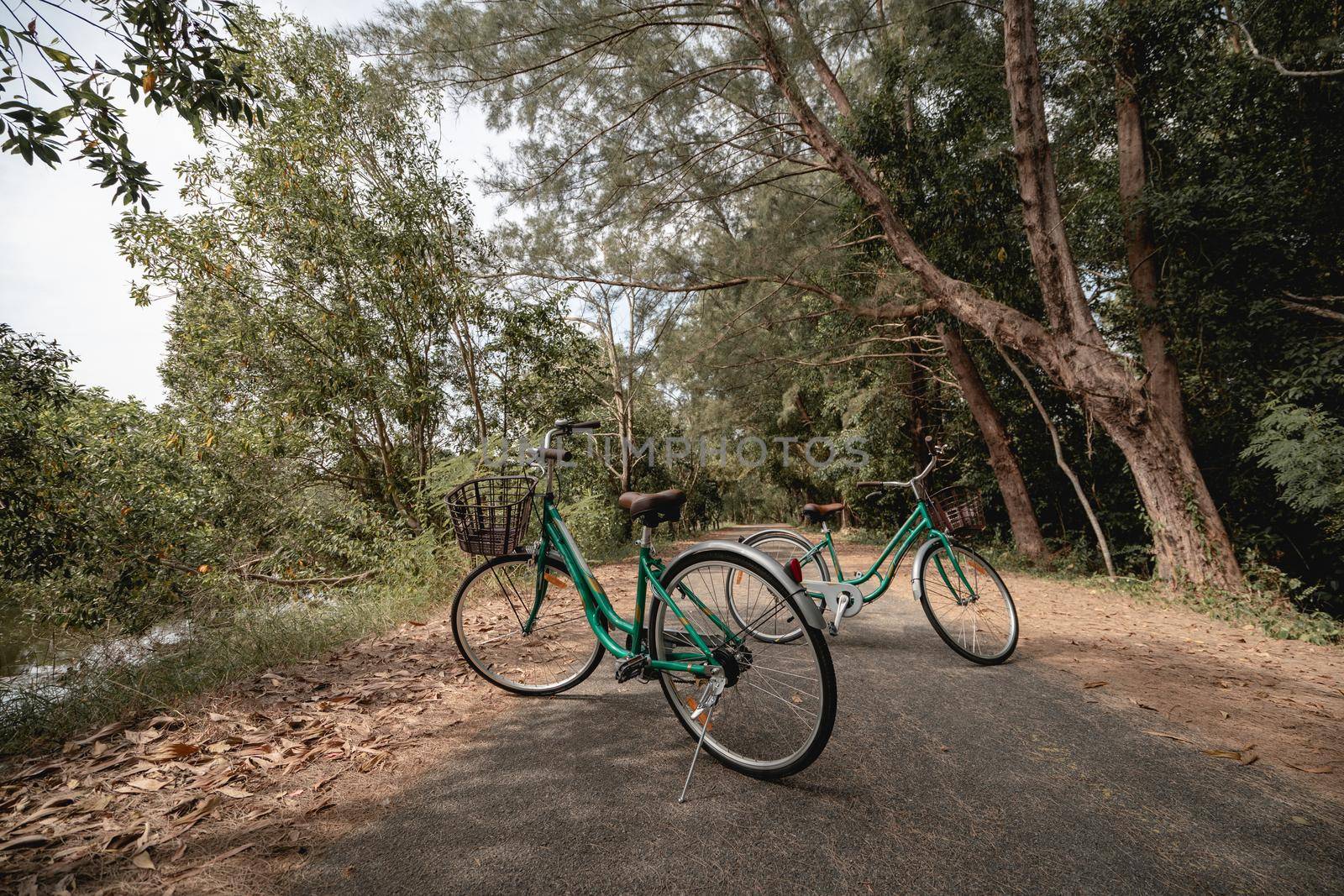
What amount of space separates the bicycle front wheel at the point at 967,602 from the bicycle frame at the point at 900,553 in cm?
1

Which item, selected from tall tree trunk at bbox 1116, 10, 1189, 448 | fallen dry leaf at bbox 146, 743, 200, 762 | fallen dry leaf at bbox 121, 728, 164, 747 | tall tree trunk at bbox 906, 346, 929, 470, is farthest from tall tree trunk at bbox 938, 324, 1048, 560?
fallen dry leaf at bbox 121, 728, 164, 747

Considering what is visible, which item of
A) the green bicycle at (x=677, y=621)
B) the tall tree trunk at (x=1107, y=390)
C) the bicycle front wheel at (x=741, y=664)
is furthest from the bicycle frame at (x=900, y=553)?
the tall tree trunk at (x=1107, y=390)

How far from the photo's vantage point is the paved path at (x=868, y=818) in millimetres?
1452

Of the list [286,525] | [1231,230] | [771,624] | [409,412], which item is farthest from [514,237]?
[1231,230]

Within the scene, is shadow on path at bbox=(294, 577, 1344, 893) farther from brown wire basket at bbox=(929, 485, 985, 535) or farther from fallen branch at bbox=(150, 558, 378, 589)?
fallen branch at bbox=(150, 558, 378, 589)

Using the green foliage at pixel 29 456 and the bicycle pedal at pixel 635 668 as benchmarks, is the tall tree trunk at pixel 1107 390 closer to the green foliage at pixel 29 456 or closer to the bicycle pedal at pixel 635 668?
the bicycle pedal at pixel 635 668

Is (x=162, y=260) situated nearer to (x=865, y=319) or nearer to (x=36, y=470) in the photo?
(x=36, y=470)

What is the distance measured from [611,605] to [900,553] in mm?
1991

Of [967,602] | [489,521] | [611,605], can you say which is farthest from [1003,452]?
[489,521]

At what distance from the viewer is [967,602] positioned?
3.25 meters

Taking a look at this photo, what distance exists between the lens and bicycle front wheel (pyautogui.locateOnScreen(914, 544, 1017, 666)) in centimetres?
320

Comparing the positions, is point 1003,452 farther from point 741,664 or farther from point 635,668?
point 635,668

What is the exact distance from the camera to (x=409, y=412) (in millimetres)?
7980

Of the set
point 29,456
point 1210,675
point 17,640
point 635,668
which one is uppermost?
point 29,456
